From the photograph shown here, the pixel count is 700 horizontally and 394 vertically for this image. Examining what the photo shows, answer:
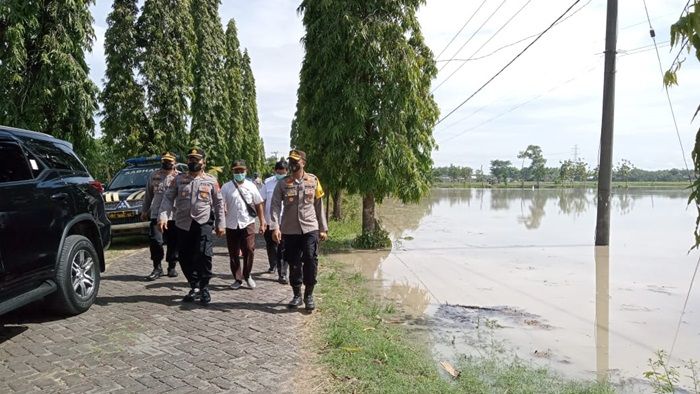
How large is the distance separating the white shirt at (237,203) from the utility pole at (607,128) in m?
10.4

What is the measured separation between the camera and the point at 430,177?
14289mm

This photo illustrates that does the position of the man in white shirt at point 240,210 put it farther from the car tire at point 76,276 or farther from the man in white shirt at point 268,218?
the car tire at point 76,276

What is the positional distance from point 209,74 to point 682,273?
938 inches

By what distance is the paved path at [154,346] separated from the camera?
→ 396 centimetres

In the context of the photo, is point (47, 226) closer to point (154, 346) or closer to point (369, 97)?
point (154, 346)

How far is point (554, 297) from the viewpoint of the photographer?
316 inches

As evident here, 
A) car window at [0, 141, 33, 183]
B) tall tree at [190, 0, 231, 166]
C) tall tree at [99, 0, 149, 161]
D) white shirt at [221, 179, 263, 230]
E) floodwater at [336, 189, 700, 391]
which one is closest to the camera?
car window at [0, 141, 33, 183]

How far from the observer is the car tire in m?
5.09

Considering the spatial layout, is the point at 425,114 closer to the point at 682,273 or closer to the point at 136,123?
the point at 682,273

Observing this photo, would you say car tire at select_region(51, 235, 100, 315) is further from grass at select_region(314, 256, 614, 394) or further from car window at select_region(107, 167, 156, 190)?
car window at select_region(107, 167, 156, 190)

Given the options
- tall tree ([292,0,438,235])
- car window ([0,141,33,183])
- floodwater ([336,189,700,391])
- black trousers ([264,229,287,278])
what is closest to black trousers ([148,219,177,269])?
black trousers ([264,229,287,278])

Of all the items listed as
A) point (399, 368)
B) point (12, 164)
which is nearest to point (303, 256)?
point (399, 368)

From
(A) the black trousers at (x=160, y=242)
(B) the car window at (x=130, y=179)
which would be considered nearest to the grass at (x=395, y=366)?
(A) the black trousers at (x=160, y=242)

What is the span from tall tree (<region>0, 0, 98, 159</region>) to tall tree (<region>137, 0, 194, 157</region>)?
5339 mm
